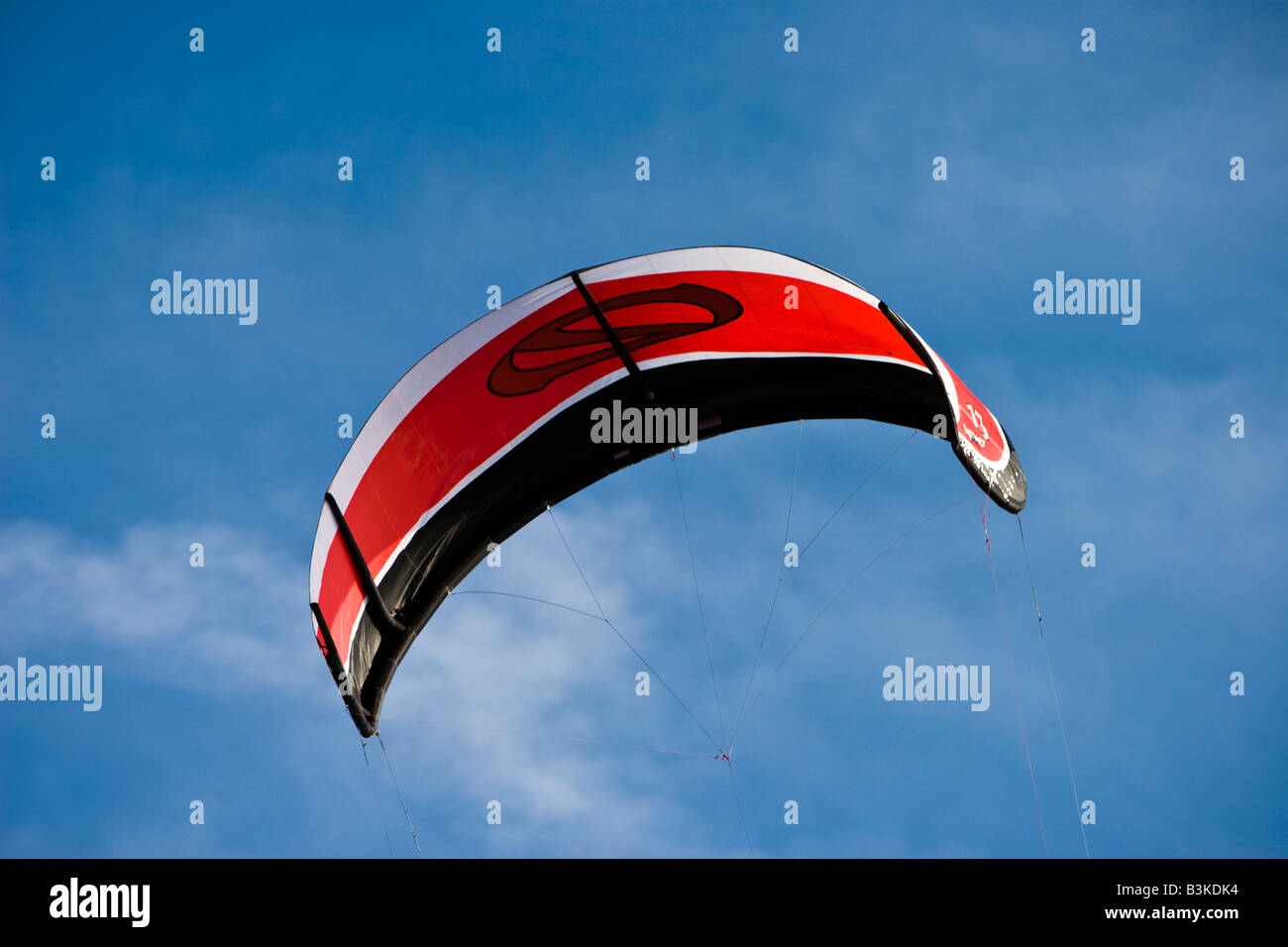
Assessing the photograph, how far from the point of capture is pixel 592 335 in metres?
11.6

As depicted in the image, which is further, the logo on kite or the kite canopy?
the logo on kite

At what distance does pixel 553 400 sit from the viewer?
11.8 meters

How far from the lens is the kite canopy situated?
37.3ft

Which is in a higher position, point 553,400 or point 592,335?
point 592,335

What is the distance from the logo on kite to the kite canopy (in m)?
0.02

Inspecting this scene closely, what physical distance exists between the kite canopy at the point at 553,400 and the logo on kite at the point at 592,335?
0.05 feet

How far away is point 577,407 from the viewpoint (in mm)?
11820

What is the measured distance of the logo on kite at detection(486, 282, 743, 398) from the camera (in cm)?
1149

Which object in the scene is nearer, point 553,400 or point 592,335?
point 592,335

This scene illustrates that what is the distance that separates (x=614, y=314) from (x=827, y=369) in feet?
7.12

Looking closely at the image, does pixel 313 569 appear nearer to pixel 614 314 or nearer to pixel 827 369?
pixel 614 314

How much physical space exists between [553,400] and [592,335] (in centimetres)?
79
